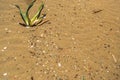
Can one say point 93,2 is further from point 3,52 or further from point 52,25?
point 3,52

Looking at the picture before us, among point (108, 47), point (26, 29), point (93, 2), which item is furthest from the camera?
point (93, 2)

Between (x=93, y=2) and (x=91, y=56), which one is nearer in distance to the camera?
(x=91, y=56)

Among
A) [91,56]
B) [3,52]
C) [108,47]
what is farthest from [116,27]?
[3,52]

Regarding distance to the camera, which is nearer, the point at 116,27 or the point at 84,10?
the point at 116,27

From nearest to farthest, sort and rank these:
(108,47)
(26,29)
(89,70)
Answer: (89,70) → (108,47) → (26,29)

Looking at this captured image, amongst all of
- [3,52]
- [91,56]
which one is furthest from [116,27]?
[3,52]

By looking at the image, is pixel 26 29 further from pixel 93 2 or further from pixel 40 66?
pixel 93 2
